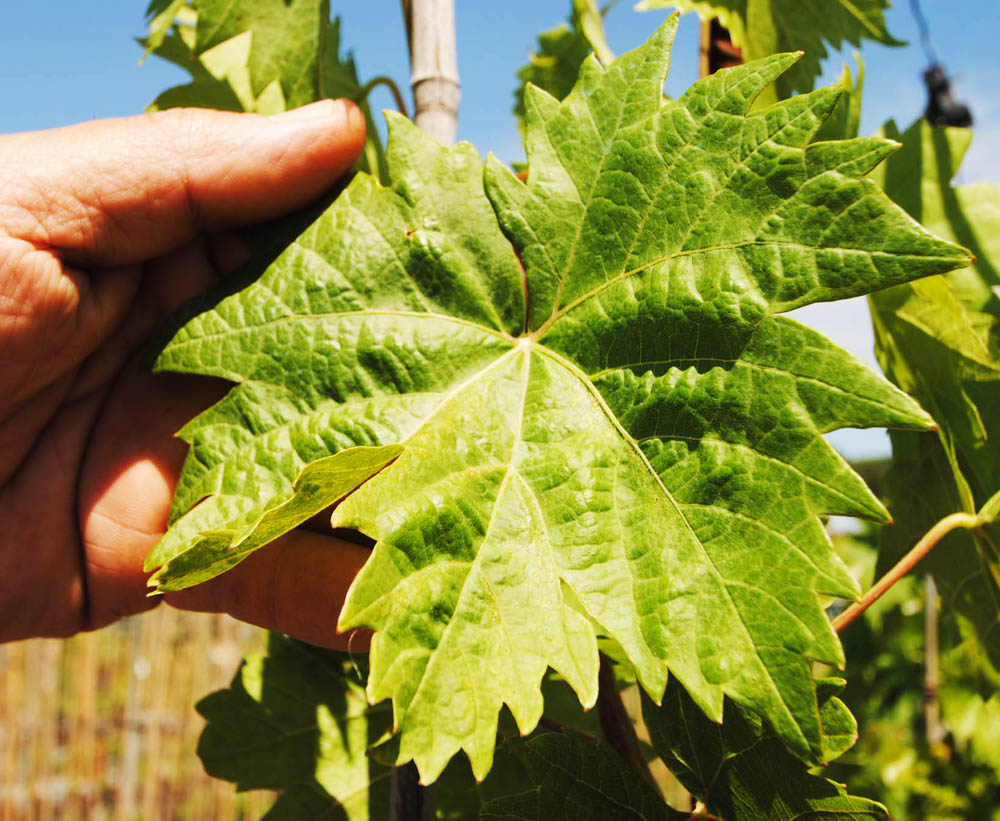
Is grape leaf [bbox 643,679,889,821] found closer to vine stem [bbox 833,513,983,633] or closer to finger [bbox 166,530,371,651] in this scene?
vine stem [bbox 833,513,983,633]

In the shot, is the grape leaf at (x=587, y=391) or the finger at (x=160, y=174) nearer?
the grape leaf at (x=587, y=391)

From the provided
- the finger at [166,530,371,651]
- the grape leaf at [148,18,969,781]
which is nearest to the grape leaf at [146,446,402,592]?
the grape leaf at [148,18,969,781]

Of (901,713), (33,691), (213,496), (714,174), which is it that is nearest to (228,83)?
(213,496)

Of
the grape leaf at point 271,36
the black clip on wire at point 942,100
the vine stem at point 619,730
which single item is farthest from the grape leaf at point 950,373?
the black clip on wire at point 942,100

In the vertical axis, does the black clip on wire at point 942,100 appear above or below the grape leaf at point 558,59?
above

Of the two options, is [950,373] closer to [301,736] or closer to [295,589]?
[295,589]

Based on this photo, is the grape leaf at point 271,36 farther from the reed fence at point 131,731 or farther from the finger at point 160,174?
the reed fence at point 131,731
